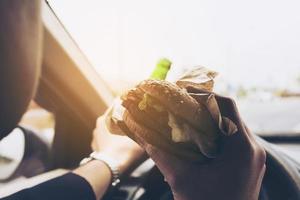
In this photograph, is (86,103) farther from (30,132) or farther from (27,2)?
(27,2)

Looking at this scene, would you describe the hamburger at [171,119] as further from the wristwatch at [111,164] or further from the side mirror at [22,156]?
the side mirror at [22,156]

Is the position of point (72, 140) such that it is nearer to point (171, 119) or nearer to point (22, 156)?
point (22, 156)

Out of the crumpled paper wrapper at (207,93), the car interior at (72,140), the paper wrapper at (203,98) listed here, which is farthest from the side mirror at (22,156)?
the crumpled paper wrapper at (207,93)

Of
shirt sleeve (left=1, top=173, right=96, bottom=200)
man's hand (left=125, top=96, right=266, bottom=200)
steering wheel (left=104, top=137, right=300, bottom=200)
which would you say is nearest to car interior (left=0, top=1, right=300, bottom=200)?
steering wheel (left=104, top=137, right=300, bottom=200)

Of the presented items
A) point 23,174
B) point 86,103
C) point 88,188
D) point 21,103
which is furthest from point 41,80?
point 21,103

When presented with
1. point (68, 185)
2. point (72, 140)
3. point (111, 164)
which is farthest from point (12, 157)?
point (68, 185)

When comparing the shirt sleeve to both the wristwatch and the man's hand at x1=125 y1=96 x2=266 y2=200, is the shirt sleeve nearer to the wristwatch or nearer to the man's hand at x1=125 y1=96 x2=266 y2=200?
the wristwatch

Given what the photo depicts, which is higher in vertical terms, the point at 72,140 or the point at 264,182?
the point at 72,140
